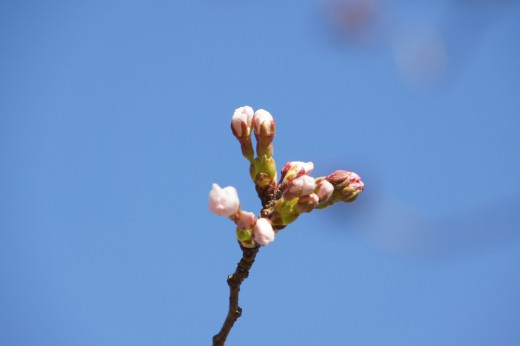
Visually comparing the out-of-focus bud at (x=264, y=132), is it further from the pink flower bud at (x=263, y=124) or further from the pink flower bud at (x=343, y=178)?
the pink flower bud at (x=343, y=178)

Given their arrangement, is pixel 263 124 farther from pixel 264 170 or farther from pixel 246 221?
pixel 246 221

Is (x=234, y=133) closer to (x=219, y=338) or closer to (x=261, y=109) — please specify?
(x=261, y=109)

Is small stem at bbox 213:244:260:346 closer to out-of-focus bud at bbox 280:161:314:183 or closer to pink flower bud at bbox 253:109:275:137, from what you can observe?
out-of-focus bud at bbox 280:161:314:183

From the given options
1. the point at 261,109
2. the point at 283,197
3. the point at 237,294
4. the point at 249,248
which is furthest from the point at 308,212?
the point at 261,109

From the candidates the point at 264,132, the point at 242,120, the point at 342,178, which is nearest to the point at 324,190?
the point at 342,178

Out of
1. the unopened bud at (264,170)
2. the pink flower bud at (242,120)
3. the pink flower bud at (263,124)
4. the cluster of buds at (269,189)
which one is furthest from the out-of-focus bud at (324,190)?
the pink flower bud at (242,120)

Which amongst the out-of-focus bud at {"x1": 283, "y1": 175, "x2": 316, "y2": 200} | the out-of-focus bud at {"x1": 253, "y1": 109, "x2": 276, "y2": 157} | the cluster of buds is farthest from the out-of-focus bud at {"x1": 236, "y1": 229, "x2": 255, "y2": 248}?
the out-of-focus bud at {"x1": 253, "y1": 109, "x2": 276, "y2": 157}

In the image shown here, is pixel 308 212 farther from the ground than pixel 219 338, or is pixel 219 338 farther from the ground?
pixel 308 212
